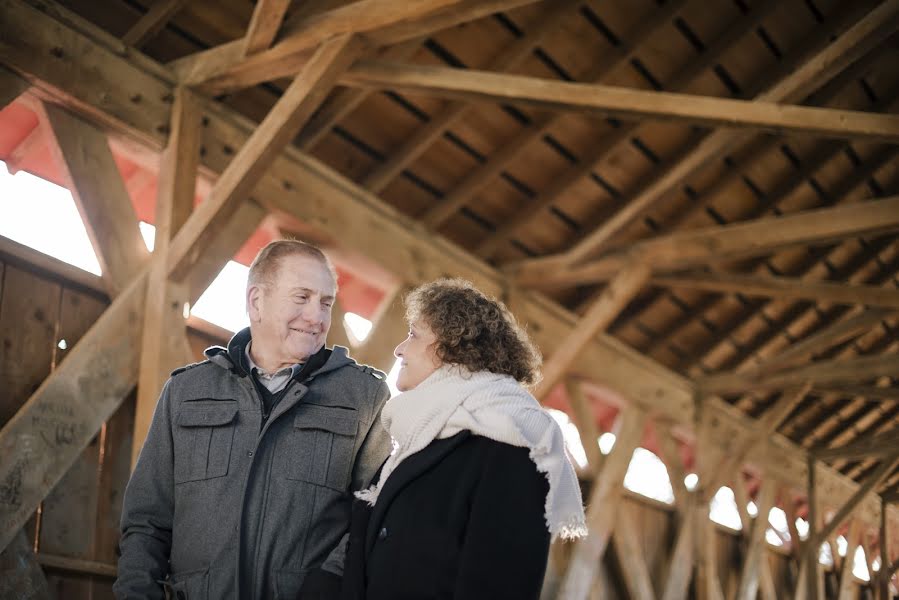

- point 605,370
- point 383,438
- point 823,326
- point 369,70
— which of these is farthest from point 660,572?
point 383,438

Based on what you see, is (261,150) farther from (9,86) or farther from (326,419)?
(326,419)

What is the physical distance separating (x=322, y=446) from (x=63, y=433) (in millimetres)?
2105

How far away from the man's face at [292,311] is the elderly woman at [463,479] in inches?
10.7

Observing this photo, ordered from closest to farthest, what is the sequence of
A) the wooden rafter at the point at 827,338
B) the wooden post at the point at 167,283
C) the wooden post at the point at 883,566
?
the wooden post at the point at 167,283 < the wooden rafter at the point at 827,338 < the wooden post at the point at 883,566

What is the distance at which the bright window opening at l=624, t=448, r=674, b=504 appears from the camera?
9.13 m

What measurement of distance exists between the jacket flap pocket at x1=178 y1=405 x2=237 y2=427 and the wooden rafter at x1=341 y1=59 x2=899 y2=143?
102 inches

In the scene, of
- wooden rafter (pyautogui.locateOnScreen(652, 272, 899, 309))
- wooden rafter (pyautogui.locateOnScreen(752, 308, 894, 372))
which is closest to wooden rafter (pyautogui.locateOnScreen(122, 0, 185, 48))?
wooden rafter (pyautogui.locateOnScreen(652, 272, 899, 309))

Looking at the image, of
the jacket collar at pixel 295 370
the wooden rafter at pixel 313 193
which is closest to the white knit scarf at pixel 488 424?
the jacket collar at pixel 295 370

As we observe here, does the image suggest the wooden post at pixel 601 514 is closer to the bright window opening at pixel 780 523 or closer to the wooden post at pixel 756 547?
the wooden post at pixel 756 547

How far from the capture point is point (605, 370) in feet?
25.9

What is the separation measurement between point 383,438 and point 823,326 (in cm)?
742

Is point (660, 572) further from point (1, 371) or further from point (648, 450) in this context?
point (1, 371)

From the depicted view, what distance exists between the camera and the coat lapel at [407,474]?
91.0 inches

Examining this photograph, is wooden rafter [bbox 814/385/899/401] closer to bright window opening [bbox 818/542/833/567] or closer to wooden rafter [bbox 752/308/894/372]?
wooden rafter [bbox 752/308/894/372]
